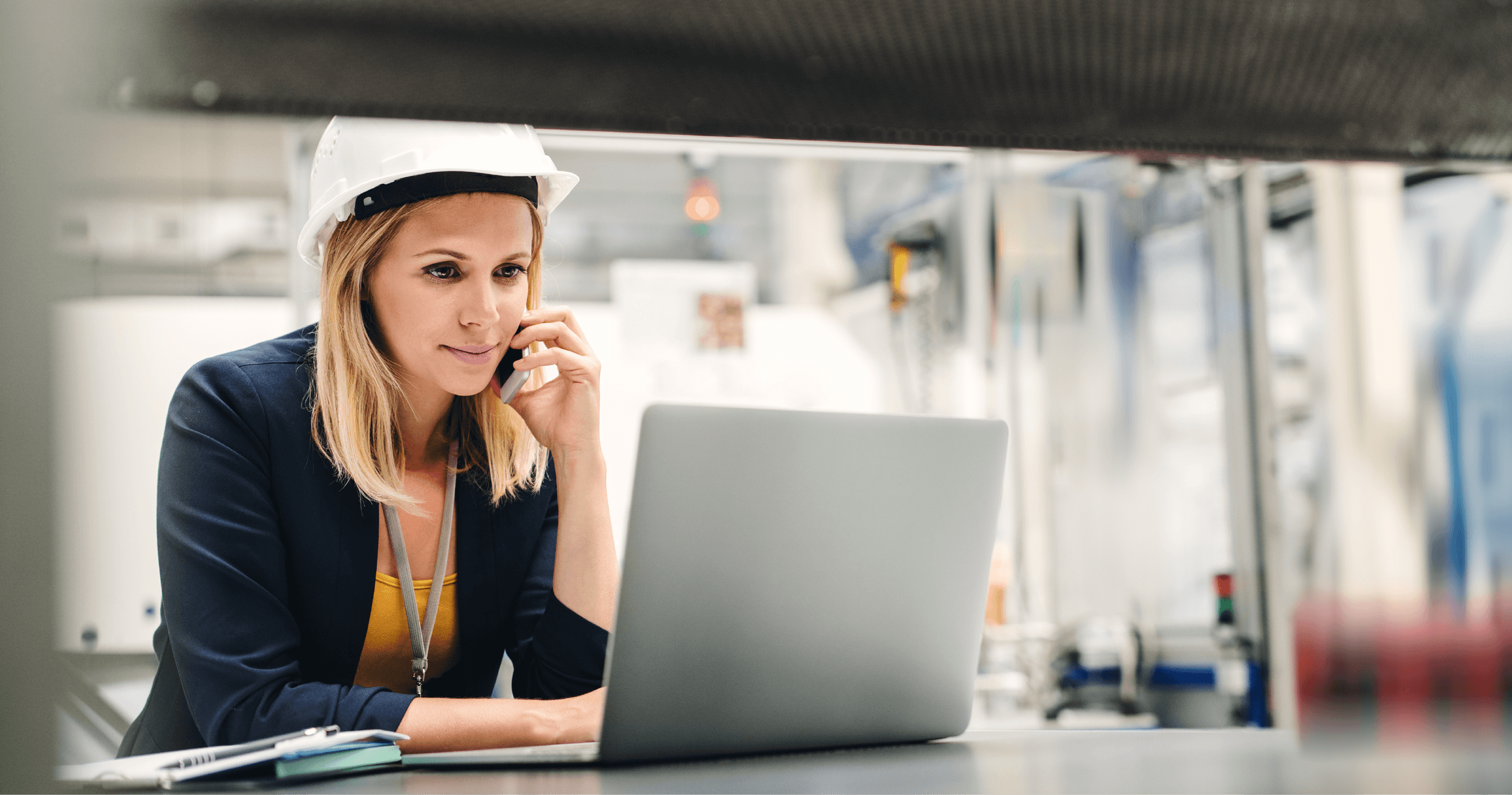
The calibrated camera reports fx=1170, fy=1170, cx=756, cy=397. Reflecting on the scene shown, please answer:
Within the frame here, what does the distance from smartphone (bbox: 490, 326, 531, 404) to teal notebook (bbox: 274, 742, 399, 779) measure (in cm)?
56

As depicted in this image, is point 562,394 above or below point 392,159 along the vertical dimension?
below

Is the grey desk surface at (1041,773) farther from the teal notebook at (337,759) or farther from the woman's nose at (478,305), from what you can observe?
the woman's nose at (478,305)

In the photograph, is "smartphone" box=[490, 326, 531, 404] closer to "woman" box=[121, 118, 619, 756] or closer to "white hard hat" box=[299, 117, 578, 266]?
"woman" box=[121, 118, 619, 756]

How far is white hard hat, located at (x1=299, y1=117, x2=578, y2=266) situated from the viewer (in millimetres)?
1176

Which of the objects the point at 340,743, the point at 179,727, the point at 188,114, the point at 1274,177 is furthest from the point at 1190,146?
the point at 1274,177

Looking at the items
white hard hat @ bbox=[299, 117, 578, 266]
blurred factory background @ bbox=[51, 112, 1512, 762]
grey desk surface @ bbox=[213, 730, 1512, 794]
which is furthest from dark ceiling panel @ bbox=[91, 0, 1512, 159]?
blurred factory background @ bbox=[51, 112, 1512, 762]

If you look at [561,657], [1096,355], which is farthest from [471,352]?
[1096,355]

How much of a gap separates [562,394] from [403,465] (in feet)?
0.63

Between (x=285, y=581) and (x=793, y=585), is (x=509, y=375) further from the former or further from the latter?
(x=793, y=585)

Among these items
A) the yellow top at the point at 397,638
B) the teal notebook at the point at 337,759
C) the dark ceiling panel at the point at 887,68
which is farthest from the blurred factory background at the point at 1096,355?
the dark ceiling panel at the point at 887,68

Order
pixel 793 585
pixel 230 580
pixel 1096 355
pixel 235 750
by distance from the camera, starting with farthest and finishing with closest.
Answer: pixel 1096 355
pixel 230 580
pixel 793 585
pixel 235 750

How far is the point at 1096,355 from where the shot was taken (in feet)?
11.4

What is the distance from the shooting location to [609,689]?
2.48ft

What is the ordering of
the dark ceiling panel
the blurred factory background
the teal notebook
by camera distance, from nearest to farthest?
1. the dark ceiling panel
2. the teal notebook
3. the blurred factory background
